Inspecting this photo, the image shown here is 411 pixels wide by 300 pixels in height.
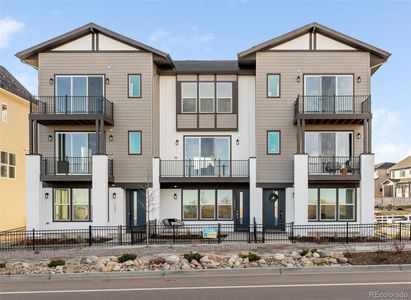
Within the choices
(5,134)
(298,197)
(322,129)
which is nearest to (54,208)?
(5,134)

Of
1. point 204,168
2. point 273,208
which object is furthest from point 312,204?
point 204,168

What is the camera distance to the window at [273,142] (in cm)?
2342

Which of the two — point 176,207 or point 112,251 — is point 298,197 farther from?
point 112,251

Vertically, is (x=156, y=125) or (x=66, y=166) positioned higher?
(x=156, y=125)

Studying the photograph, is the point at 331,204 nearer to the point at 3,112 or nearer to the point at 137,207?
the point at 137,207

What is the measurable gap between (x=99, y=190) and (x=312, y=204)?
11763mm

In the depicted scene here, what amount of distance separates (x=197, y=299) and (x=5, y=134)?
20071 millimetres

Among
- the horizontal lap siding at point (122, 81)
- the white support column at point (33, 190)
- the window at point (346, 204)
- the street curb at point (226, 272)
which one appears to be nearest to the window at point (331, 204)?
the window at point (346, 204)

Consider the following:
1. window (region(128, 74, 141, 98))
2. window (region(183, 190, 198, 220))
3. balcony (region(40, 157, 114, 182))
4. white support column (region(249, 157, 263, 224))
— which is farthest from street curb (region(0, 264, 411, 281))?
window (region(128, 74, 141, 98))

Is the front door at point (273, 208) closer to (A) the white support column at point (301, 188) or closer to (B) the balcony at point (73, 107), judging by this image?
(A) the white support column at point (301, 188)

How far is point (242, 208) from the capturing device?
24.4m

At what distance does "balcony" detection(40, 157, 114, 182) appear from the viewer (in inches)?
883

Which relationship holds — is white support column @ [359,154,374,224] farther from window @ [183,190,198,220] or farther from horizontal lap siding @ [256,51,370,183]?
window @ [183,190,198,220]

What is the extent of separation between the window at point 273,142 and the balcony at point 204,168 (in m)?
1.59
